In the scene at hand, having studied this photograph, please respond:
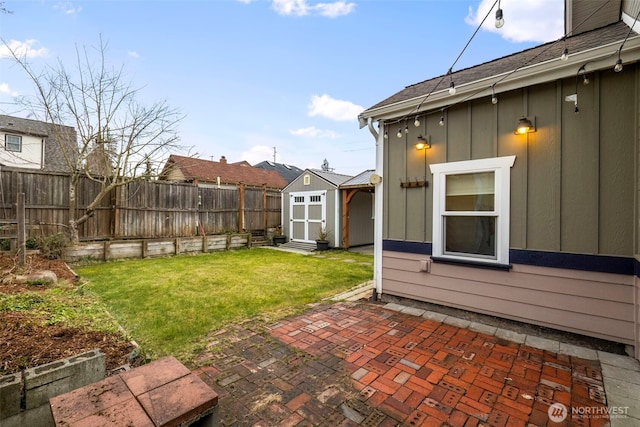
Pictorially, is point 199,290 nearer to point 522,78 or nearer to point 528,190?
point 528,190

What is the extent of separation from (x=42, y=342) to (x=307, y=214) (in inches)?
350

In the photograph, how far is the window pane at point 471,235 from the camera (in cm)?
334

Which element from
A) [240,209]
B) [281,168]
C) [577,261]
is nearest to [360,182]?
[240,209]

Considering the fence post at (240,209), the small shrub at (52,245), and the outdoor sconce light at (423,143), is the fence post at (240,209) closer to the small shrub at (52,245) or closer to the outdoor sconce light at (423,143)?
the small shrub at (52,245)

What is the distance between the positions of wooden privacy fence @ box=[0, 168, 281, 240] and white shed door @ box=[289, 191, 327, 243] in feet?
3.57

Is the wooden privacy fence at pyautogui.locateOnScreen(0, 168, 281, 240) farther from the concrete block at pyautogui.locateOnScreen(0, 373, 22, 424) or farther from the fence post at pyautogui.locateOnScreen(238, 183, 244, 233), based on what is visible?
the concrete block at pyautogui.locateOnScreen(0, 373, 22, 424)

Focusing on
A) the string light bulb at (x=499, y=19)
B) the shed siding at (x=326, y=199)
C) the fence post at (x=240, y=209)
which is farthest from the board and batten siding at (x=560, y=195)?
the fence post at (x=240, y=209)

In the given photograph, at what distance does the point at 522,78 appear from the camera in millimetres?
2916

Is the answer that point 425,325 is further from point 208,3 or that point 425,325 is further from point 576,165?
point 208,3

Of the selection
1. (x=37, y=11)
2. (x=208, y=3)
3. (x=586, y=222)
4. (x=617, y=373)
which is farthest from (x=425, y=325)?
(x=37, y=11)

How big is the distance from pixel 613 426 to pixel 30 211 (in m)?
10.2

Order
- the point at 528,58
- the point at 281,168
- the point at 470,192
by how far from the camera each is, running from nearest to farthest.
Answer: the point at 528,58 < the point at 470,192 < the point at 281,168

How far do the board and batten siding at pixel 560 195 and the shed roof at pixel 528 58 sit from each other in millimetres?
261

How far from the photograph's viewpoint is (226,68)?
962 cm
